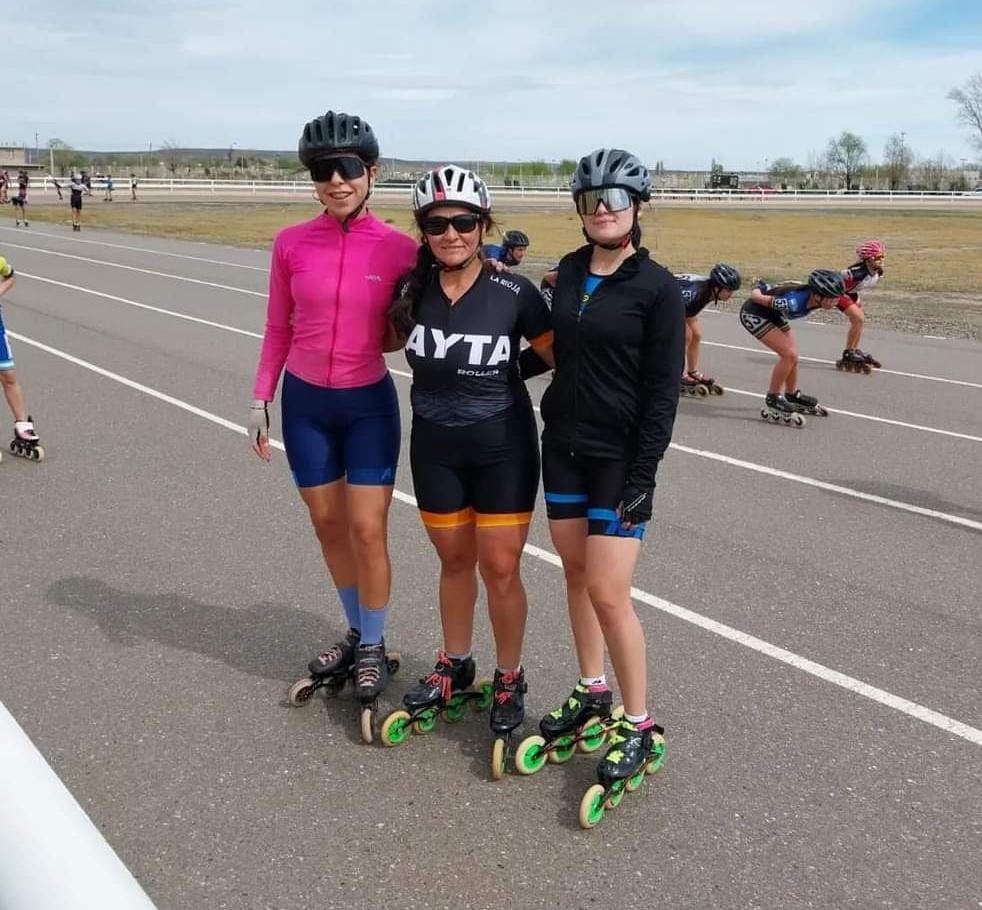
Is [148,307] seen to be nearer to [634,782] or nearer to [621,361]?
[621,361]

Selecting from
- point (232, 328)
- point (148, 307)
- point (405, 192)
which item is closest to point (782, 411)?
point (232, 328)

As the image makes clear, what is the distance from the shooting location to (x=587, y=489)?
3.46m

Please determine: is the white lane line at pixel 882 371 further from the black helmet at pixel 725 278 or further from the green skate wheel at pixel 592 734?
the green skate wheel at pixel 592 734

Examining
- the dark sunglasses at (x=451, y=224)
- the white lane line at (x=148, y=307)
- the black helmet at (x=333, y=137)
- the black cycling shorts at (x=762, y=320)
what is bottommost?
the white lane line at (x=148, y=307)

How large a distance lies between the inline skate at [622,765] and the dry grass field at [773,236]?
359 inches

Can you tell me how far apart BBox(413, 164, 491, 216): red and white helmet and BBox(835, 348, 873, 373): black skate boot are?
9.92 meters

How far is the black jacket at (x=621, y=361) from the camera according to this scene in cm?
322

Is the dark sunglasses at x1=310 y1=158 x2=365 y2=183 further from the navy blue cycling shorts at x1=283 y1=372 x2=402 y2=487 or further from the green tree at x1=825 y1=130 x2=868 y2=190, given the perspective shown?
the green tree at x1=825 y1=130 x2=868 y2=190

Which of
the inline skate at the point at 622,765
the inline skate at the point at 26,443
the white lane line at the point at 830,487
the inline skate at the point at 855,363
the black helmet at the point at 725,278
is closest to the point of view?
the inline skate at the point at 622,765

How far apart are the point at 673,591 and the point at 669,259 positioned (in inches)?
845

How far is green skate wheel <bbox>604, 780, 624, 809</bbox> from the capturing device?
336cm

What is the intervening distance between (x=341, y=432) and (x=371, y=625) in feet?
2.67

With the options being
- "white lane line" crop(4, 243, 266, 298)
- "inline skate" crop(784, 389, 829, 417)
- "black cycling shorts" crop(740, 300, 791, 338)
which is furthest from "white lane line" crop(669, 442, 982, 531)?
"white lane line" crop(4, 243, 266, 298)

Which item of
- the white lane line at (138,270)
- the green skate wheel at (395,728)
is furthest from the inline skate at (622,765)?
the white lane line at (138,270)
